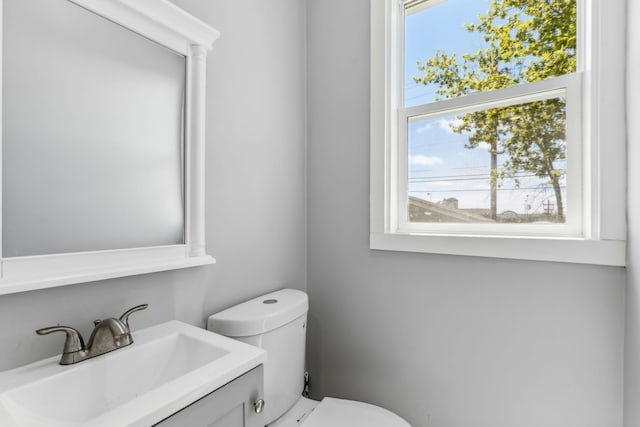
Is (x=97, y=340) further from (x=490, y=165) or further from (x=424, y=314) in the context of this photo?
(x=490, y=165)

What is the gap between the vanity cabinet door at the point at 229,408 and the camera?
63 cm

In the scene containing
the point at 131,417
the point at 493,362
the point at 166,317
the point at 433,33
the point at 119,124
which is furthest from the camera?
the point at 433,33

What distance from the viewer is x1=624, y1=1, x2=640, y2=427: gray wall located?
0.83m

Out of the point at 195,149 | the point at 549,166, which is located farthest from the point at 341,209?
the point at 549,166

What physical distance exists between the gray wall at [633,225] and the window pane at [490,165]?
0.21m

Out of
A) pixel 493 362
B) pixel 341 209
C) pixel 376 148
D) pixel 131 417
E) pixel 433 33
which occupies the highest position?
pixel 433 33

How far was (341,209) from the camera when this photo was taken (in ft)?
4.91

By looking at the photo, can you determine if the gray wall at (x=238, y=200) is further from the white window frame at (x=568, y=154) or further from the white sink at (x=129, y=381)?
the white window frame at (x=568, y=154)

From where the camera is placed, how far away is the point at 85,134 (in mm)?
810

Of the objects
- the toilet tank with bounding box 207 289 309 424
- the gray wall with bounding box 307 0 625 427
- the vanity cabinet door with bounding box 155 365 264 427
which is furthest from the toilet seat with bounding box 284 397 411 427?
the vanity cabinet door with bounding box 155 365 264 427

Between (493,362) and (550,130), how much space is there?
33.4 inches

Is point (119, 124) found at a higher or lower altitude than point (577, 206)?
higher

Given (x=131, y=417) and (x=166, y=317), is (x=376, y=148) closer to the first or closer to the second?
(x=166, y=317)

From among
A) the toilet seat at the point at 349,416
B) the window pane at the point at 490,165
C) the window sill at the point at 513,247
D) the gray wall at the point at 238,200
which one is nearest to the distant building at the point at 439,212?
the window pane at the point at 490,165
